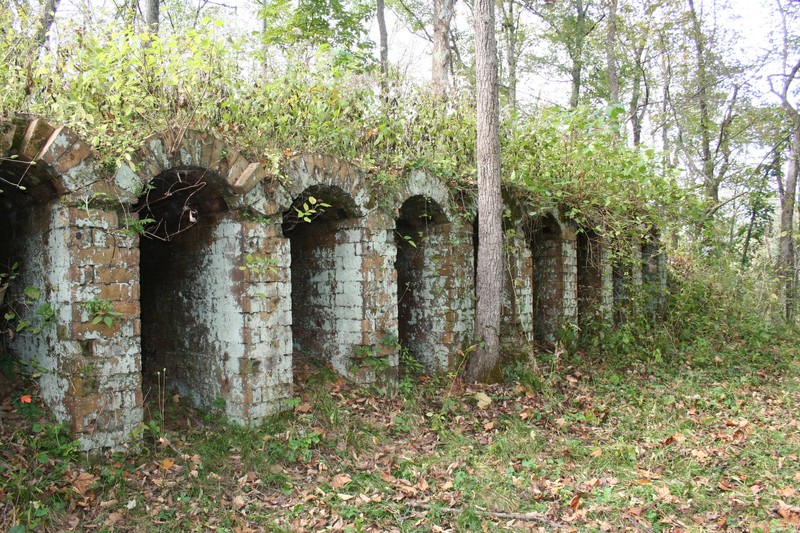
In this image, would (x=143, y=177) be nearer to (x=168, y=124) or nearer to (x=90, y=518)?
(x=168, y=124)

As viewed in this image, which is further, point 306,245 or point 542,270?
point 542,270

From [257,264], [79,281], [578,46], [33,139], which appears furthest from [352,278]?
[578,46]

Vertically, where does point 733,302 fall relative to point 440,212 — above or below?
below

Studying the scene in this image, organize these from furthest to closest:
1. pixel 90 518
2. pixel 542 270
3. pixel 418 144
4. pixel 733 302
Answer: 1. pixel 733 302
2. pixel 542 270
3. pixel 418 144
4. pixel 90 518

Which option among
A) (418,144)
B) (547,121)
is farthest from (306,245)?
(547,121)

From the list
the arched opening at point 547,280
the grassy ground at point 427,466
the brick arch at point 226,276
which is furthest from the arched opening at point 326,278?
the arched opening at point 547,280

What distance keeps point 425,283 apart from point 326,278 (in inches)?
71.9

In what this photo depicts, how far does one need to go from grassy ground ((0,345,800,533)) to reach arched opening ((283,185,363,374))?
51cm

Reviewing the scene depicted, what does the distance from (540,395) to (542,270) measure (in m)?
3.68

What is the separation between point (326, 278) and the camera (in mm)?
7492

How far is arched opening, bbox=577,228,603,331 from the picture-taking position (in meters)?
11.5

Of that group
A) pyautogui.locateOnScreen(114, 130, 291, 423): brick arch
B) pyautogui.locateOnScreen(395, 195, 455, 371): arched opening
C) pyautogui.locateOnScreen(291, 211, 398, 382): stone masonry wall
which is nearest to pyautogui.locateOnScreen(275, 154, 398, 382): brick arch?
pyautogui.locateOnScreen(291, 211, 398, 382): stone masonry wall

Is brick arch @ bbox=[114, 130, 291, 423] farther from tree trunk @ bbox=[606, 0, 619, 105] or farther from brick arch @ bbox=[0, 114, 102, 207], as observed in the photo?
tree trunk @ bbox=[606, 0, 619, 105]

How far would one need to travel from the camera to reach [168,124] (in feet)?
17.6
